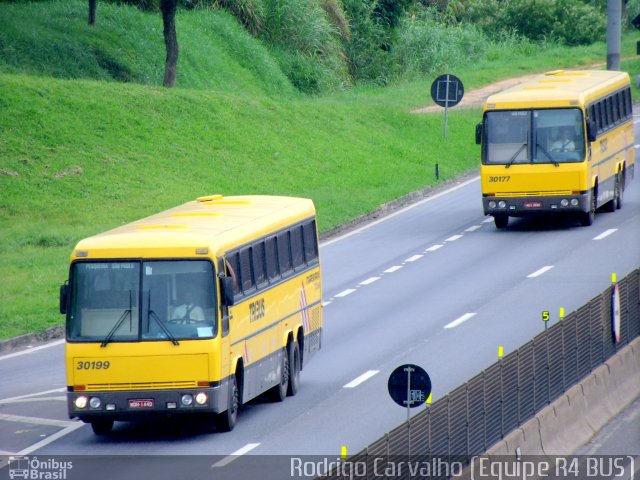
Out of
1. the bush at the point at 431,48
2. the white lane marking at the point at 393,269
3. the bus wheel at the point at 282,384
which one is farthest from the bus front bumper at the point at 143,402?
the bush at the point at 431,48

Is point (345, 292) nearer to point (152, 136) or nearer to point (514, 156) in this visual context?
point (514, 156)

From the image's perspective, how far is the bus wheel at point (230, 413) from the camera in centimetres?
1780

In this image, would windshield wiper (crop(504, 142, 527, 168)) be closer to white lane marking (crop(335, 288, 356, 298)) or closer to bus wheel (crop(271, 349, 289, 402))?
white lane marking (crop(335, 288, 356, 298))

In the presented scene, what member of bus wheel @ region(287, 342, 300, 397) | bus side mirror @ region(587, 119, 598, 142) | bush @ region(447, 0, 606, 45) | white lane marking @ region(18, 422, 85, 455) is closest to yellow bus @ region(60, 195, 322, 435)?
white lane marking @ region(18, 422, 85, 455)

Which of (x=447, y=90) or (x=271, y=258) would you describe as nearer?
(x=271, y=258)

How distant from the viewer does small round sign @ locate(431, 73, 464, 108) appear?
44.1 m

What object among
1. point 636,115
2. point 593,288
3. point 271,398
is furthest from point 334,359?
point 636,115

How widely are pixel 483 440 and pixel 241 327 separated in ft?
14.8

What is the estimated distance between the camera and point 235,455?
16.9m

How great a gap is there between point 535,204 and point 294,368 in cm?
1433

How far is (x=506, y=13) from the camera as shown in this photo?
2977 inches

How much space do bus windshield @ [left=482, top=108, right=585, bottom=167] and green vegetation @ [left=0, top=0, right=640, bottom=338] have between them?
446 centimetres

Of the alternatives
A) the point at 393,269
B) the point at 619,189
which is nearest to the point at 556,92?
the point at 619,189

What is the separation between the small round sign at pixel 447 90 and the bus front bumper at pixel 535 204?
1055 cm
